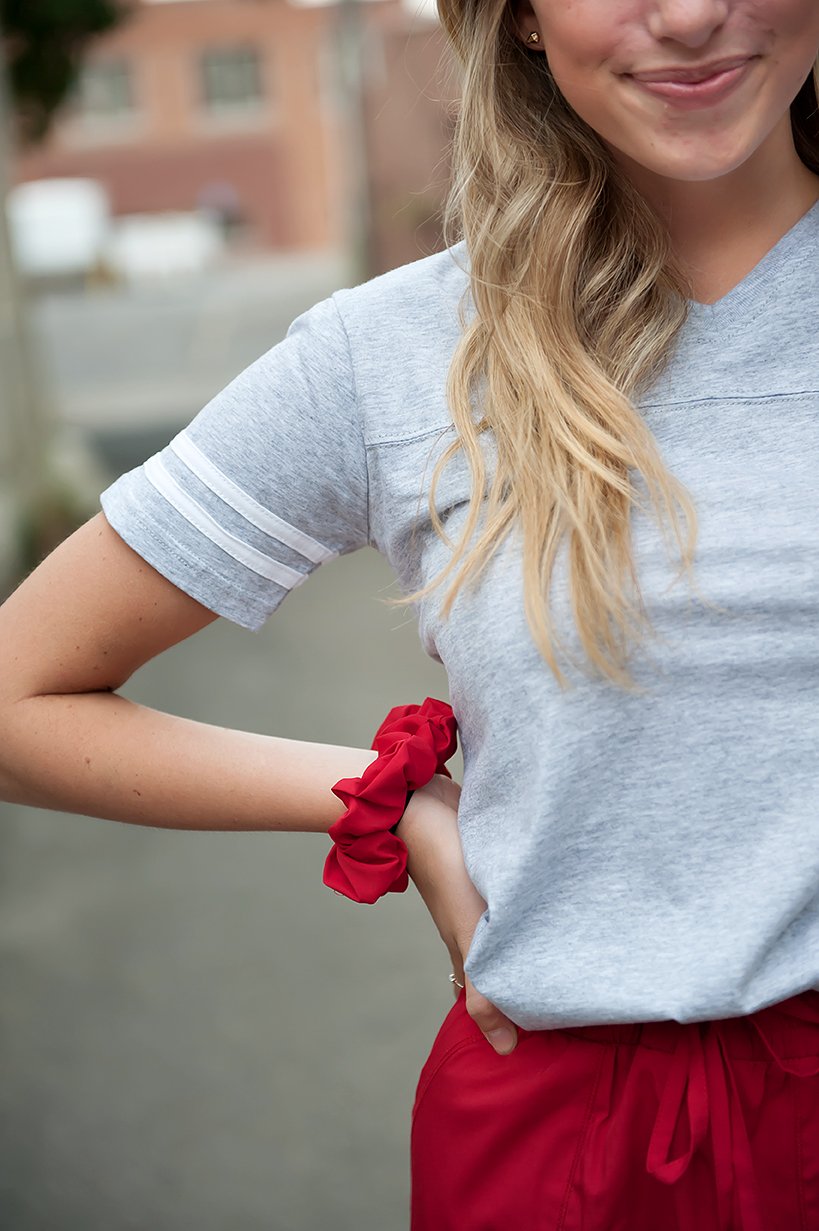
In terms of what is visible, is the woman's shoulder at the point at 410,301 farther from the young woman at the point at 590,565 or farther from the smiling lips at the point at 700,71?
the smiling lips at the point at 700,71

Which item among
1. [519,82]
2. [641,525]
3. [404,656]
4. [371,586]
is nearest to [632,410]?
[641,525]

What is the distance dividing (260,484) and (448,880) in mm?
398

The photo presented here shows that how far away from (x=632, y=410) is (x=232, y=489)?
1.22 ft

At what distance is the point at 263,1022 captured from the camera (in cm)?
353

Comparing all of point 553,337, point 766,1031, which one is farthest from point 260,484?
point 766,1031

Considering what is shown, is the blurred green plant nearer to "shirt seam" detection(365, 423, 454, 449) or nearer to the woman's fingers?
"shirt seam" detection(365, 423, 454, 449)

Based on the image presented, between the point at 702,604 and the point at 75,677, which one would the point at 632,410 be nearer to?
the point at 702,604

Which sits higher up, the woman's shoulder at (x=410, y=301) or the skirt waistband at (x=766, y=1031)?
the woman's shoulder at (x=410, y=301)

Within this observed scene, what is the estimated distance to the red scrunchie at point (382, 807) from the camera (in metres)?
1.43

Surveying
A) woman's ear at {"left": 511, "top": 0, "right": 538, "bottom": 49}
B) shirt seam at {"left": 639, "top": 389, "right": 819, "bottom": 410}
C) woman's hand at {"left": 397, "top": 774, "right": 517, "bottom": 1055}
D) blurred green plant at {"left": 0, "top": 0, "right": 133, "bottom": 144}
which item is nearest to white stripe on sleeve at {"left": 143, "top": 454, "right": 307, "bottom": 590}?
woman's hand at {"left": 397, "top": 774, "right": 517, "bottom": 1055}

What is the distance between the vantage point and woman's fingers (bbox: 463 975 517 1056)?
132 centimetres

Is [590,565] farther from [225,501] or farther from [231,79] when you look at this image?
[231,79]

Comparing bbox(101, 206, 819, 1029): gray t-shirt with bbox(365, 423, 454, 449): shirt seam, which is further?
bbox(365, 423, 454, 449): shirt seam

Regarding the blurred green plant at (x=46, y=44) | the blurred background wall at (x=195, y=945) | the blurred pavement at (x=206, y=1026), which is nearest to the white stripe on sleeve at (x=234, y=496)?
the blurred background wall at (x=195, y=945)
